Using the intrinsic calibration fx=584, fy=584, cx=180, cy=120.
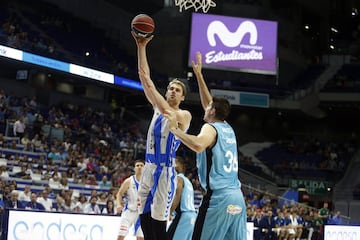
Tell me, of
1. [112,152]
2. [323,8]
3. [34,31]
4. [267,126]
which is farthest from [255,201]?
[323,8]

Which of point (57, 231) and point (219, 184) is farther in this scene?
point (57, 231)

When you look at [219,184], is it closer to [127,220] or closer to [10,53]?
[127,220]

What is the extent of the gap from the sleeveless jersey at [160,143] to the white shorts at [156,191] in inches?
2.7

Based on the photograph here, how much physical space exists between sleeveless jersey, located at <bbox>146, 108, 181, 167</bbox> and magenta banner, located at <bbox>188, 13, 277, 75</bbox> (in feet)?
66.6

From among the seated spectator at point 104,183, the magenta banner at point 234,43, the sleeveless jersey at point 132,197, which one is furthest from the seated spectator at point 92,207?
the magenta banner at point 234,43

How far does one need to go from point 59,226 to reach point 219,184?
19.1 ft

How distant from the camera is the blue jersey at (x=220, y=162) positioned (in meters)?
5.15

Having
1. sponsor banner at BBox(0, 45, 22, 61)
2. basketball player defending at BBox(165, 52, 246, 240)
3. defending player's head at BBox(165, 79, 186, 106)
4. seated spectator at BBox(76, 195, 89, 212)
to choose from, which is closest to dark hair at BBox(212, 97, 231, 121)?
basketball player defending at BBox(165, 52, 246, 240)

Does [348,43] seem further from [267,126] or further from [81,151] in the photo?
[81,151]

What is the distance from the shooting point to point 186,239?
7.26 m

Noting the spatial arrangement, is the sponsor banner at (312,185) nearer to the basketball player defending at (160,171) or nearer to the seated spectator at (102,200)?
the seated spectator at (102,200)

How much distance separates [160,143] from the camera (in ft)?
20.0

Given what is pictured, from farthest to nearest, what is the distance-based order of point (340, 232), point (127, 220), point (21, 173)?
1. point (21, 173)
2. point (340, 232)
3. point (127, 220)

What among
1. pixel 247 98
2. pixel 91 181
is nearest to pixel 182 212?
pixel 91 181
